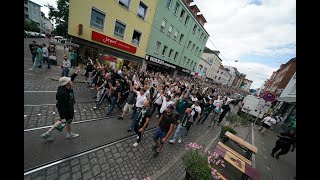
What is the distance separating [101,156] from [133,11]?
16481 millimetres

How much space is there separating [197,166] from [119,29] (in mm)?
16289

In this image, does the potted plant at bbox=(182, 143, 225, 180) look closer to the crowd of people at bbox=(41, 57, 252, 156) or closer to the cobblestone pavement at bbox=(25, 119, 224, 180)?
the cobblestone pavement at bbox=(25, 119, 224, 180)

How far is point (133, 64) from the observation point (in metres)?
19.5

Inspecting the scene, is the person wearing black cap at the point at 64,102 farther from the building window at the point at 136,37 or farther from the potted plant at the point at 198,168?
the building window at the point at 136,37

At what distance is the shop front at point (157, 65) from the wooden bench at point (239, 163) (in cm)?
1661

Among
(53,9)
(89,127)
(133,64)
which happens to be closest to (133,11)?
(133,64)

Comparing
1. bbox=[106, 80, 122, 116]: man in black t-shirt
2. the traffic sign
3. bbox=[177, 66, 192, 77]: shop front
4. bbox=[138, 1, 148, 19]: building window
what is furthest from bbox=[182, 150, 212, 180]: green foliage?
bbox=[177, 66, 192, 77]: shop front

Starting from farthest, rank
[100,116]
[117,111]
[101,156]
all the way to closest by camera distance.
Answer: [117,111]
[100,116]
[101,156]

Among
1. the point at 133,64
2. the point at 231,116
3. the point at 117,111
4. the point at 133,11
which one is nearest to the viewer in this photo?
the point at 117,111

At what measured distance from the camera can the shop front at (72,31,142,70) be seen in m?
14.3

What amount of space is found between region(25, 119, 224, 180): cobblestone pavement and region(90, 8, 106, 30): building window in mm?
12940

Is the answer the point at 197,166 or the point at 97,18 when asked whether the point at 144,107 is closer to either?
the point at 197,166
